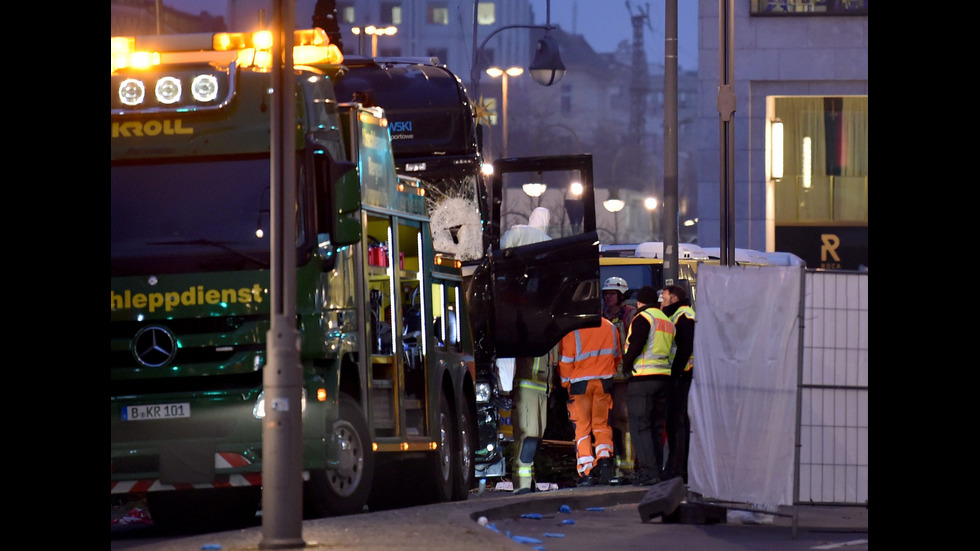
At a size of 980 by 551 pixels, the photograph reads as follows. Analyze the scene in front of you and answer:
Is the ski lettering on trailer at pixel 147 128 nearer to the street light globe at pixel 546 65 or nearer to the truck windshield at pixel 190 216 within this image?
the truck windshield at pixel 190 216

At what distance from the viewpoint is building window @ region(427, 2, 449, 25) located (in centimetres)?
10794

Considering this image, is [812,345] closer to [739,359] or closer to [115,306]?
[739,359]

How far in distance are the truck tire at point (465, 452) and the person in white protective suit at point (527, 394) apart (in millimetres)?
1363

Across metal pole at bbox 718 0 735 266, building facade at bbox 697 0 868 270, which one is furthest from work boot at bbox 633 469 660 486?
building facade at bbox 697 0 868 270

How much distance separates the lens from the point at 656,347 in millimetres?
16656

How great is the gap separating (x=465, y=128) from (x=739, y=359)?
327 inches

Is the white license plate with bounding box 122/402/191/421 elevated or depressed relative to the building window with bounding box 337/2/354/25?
depressed

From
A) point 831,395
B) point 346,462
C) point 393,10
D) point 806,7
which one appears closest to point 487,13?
point 393,10

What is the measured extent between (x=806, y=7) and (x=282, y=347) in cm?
3461

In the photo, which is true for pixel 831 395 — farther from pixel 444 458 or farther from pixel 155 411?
pixel 155 411

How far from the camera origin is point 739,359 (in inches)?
478

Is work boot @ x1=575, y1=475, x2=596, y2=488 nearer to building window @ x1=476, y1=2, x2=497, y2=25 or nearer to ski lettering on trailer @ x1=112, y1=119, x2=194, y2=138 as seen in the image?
ski lettering on trailer @ x1=112, y1=119, x2=194, y2=138

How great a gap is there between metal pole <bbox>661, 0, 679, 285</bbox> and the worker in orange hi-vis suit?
4.14 metres
